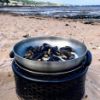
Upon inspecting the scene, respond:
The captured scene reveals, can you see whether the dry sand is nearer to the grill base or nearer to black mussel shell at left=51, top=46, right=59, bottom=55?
the grill base

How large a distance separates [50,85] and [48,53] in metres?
0.69

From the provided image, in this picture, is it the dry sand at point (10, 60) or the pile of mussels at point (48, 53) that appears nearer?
the pile of mussels at point (48, 53)

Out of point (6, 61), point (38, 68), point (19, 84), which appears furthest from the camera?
point (6, 61)

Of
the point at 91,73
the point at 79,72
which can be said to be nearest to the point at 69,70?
the point at 79,72

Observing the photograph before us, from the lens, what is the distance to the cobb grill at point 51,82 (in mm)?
3496

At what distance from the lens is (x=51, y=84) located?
349 cm

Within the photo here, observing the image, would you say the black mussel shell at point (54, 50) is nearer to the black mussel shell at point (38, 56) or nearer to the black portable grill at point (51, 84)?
the black mussel shell at point (38, 56)

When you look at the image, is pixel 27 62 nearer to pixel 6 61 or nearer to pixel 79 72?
pixel 79 72

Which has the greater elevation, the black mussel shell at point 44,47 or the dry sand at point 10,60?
the black mussel shell at point 44,47

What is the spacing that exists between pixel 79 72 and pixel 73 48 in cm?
75

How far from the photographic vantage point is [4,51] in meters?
7.01

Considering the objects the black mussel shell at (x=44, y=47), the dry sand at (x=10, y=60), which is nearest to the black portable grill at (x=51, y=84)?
the black mussel shell at (x=44, y=47)

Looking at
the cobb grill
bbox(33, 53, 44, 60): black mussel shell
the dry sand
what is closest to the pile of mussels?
bbox(33, 53, 44, 60): black mussel shell

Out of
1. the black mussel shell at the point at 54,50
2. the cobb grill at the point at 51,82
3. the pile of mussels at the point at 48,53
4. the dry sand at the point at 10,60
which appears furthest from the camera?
the dry sand at the point at 10,60
